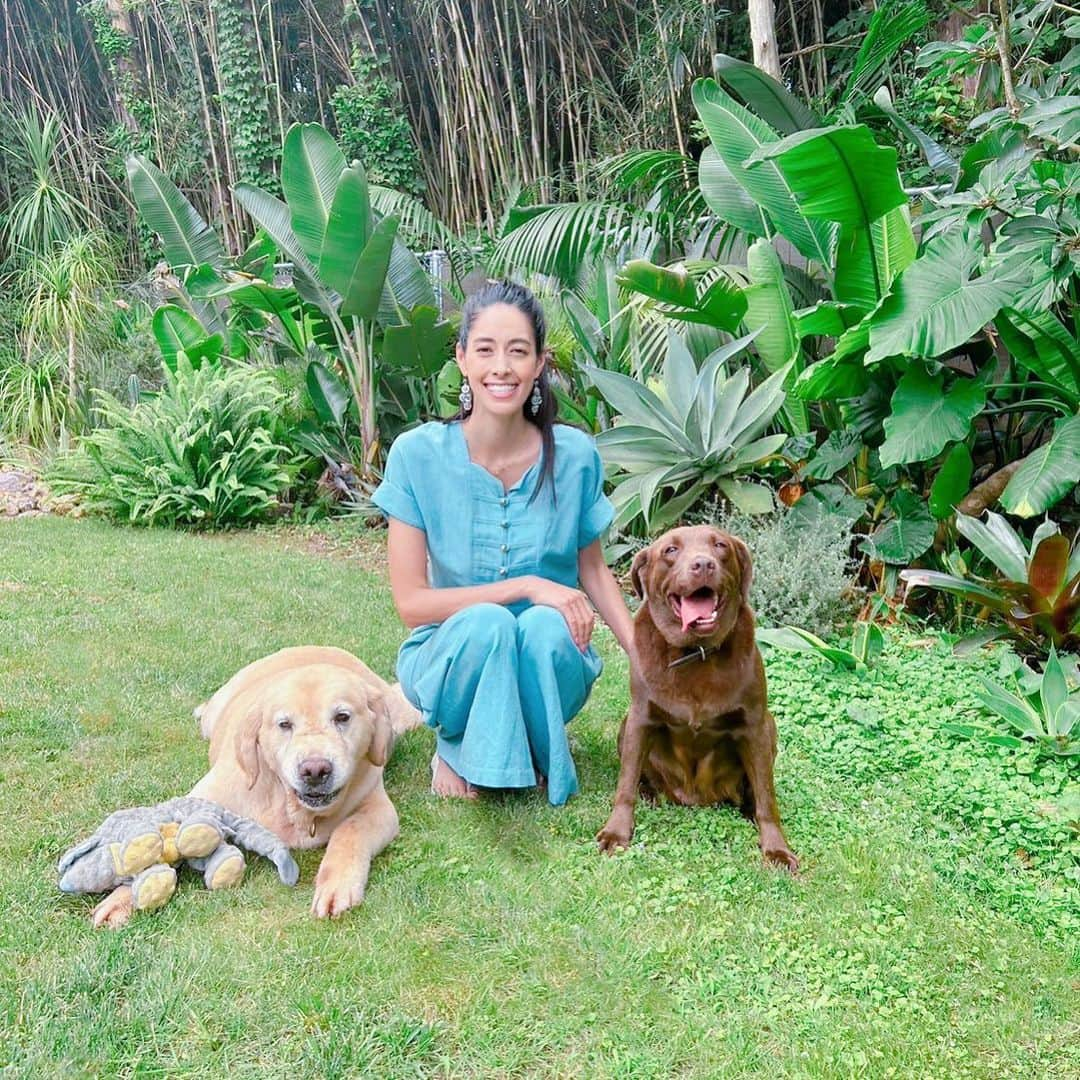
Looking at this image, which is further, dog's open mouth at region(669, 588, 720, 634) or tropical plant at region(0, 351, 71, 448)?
tropical plant at region(0, 351, 71, 448)

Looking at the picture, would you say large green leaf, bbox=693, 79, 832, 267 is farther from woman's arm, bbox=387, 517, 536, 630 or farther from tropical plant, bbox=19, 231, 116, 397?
tropical plant, bbox=19, 231, 116, 397

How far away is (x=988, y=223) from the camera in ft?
16.9

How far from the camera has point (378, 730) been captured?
2.72m

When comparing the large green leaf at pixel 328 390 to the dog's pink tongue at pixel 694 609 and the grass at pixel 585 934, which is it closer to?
the grass at pixel 585 934

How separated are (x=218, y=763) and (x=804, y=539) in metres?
3.09

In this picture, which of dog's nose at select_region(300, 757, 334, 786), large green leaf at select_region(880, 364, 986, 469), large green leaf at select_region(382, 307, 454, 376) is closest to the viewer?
dog's nose at select_region(300, 757, 334, 786)

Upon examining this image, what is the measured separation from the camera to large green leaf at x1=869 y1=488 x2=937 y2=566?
15.8 ft

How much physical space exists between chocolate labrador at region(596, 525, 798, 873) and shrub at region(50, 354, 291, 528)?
5.39 m

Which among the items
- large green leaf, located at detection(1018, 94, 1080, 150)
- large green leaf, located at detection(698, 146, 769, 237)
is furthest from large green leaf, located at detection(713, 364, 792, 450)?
large green leaf, located at detection(1018, 94, 1080, 150)

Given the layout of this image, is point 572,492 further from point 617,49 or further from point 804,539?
point 617,49

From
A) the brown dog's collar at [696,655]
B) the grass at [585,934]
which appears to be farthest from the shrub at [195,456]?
the brown dog's collar at [696,655]

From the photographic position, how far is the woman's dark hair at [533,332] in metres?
2.88

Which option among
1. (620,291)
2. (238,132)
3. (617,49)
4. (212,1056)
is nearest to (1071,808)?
(212,1056)

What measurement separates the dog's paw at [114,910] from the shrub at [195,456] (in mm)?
5291
